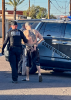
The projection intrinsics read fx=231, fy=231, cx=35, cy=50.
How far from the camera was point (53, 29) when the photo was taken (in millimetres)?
7559

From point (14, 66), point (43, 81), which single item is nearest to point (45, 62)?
point (43, 81)

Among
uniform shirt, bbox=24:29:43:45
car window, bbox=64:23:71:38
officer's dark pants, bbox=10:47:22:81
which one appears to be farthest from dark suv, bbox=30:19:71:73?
officer's dark pants, bbox=10:47:22:81

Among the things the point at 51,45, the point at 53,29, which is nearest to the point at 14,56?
the point at 51,45

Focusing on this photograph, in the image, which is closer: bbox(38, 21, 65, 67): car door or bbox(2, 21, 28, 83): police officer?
bbox(2, 21, 28, 83): police officer

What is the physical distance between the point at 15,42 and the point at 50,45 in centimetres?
141

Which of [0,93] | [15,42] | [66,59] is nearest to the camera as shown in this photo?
[0,93]

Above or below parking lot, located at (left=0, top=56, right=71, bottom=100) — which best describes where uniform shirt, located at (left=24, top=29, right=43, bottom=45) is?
above

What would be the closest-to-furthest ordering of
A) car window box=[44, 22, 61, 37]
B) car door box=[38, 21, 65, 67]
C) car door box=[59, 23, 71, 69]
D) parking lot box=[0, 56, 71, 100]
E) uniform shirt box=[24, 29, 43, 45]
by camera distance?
parking lot box=[0, 56, 71, 100] → uniform shirt box=[24, 29, 43, 45] → car door box=[59, 23, 71, 69] → car door box=[38, 21, 65, 67] → car window box=[44, 22, 61, 37]

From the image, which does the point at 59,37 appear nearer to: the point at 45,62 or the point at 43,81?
the point at 45,62

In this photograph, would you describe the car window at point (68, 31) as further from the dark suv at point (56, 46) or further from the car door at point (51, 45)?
the car door at point (51, 45)

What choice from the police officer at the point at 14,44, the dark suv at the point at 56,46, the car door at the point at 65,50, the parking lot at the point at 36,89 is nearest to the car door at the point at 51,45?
the dark suv at the point at 56,46

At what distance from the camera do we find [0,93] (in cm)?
539

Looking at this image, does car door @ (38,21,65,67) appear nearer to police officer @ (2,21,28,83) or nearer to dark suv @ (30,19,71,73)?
dark suv @ (30,19,71,73)

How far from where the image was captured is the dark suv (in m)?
7.26
